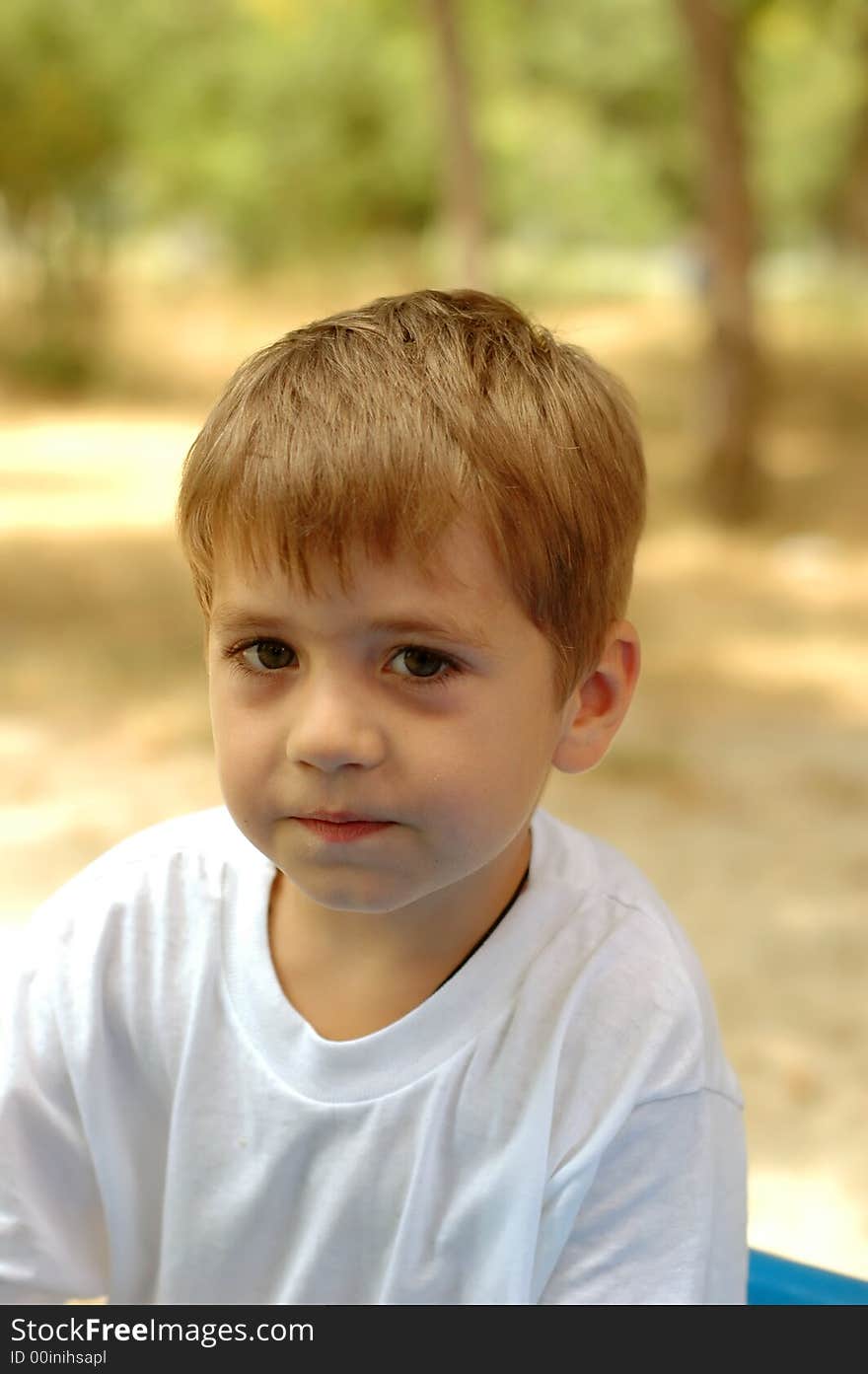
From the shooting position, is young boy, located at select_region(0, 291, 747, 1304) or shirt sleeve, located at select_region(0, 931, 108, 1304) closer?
young boy, located at select_region(0, 291, 747, 1304)

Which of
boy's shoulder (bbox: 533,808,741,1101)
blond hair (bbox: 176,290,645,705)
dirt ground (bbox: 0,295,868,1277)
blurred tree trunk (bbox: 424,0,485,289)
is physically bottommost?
boy's shoulder (bbox: 533,808,741,1101)

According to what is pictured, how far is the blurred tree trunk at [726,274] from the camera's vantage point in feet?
12.4

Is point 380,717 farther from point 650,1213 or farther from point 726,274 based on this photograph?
point 726,274

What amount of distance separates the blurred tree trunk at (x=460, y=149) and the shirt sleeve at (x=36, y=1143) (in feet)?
13.7

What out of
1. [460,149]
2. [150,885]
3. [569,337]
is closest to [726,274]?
[460,149]

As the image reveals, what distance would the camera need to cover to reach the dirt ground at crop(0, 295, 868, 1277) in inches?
64.7

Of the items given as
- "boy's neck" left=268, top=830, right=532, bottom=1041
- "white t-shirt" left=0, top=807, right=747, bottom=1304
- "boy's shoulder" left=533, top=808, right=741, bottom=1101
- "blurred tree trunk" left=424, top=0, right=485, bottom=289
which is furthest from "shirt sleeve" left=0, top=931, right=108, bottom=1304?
"blurred tree trunk" left=424, top=0, right=485, bottom=289

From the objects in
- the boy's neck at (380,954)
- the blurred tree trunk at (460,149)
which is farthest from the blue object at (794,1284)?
the blurred tree trunk at (460,149)

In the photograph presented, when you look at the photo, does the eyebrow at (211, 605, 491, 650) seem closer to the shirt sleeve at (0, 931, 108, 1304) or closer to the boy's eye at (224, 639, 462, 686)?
the boy's eye at (224, 639, 462, 686)

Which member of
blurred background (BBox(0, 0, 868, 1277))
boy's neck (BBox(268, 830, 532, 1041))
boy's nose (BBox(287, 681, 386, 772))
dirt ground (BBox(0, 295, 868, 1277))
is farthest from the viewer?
blurred background (BBox(0, 0, 868, 1277))

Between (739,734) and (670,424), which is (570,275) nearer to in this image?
(670,424)

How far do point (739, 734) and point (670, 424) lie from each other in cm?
269

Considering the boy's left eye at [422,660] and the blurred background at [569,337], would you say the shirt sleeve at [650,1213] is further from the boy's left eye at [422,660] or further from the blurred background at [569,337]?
the blurred background at [569,337]

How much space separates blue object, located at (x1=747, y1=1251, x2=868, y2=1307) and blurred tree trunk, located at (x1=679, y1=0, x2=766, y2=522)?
3.40 metres
